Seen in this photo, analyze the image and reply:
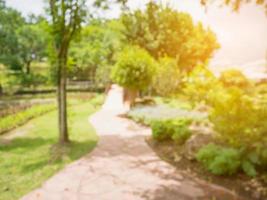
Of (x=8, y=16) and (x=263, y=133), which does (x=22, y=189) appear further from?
(x=8, y=16)

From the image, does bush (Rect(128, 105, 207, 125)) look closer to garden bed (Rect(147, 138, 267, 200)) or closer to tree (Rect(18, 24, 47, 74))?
garden bed (Rect(147, 138, 267, 200))

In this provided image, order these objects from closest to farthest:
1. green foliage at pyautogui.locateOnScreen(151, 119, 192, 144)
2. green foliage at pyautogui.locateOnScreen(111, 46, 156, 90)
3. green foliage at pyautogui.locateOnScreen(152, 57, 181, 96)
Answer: green foliage at pyautogui.locateOnScreen(151, 119, 192, 144) → green foliage at pyautogui.locateOnScreen(111, 46, 156, 90) → green foliage at pyautogui.locateOnScreen(152, 57, 181, 96)

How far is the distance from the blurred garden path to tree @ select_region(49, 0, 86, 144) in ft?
6.21

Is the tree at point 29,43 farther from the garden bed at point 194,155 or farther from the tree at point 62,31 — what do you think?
the garden bed at point 194,155

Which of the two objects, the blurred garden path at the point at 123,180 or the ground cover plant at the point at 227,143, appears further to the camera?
the ground cover plant at the point at 227,143

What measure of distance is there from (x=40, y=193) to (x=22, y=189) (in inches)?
21.3

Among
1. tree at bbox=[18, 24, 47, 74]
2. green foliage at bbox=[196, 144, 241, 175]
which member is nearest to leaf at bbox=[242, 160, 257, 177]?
green foliage at bbox=[196, 144, 241, 175]

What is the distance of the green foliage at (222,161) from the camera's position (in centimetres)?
644

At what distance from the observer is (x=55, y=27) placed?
31.9 ft

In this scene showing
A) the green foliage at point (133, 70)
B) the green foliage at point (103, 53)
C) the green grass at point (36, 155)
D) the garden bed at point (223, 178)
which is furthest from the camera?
the green foliage at point (103, 53)

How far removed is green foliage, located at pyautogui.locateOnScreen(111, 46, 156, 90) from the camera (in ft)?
56.3

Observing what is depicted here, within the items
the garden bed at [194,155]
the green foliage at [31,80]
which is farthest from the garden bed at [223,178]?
the green foliage at [31,80]

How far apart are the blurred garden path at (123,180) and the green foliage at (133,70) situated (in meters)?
7.49

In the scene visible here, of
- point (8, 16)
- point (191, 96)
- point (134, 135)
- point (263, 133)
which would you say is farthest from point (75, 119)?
point (8, 16)
